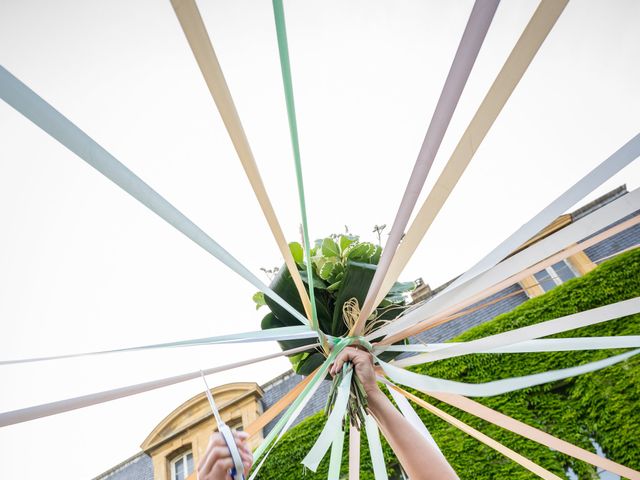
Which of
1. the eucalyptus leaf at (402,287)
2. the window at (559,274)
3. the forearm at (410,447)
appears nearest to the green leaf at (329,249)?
the eucalyptus leaf at (402,287)

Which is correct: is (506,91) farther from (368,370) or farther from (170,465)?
(170,465)

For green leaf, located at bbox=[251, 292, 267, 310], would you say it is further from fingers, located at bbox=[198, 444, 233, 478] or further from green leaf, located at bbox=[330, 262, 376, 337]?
fingers, located at bbox=[198, 444, 233, 478]

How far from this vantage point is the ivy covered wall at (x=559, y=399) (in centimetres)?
436

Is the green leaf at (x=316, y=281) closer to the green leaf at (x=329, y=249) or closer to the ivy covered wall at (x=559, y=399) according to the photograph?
the green leaf at (x=329, y=249)

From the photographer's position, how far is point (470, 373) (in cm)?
557

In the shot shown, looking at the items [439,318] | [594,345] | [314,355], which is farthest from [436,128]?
[314,355]

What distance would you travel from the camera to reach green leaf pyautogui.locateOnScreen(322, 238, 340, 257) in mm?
2062

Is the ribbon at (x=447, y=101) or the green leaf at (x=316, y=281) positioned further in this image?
the green leaf at (x=316, y=281)

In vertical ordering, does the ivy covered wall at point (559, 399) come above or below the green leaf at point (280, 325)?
below

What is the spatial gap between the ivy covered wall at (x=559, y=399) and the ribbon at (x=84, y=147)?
532 cm

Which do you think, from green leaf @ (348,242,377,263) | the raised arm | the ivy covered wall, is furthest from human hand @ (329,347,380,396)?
the ivy covered wall

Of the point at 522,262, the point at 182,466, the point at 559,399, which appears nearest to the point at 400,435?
the point at 522,262

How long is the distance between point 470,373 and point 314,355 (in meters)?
4.45

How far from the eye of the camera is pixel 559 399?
4852 mm
